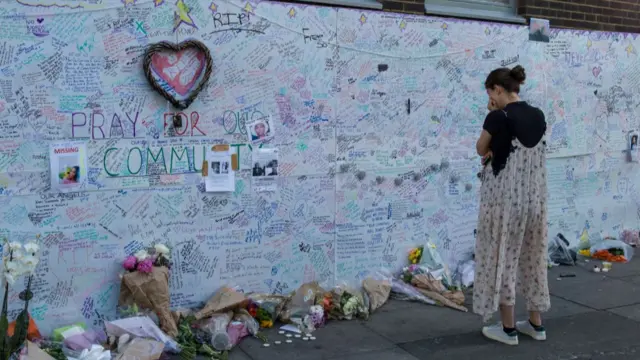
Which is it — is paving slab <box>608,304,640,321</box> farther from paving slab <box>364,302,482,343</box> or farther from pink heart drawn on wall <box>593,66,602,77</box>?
pink heart drawn on wall <box>593,66,602,77</box>

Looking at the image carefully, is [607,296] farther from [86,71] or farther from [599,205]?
[86,71]

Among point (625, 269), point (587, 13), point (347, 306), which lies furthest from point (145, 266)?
point (587, 13)

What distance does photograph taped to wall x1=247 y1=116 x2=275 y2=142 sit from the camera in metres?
5.54

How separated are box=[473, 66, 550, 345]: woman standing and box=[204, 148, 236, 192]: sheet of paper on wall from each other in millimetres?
1782

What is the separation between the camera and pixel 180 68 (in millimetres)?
5223

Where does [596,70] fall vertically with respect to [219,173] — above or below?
above

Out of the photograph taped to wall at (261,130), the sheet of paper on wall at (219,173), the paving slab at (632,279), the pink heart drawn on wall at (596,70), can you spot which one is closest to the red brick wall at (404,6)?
the photograph taped to wall at (261,130)

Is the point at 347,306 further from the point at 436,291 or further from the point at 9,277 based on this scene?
the point at 9,277

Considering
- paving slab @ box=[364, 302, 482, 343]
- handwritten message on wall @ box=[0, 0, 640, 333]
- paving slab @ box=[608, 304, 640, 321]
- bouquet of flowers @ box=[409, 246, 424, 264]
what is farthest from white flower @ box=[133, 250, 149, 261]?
paving slab @ box=[608, 304, 640, 321]

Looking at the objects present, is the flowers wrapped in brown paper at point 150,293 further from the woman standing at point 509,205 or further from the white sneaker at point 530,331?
the white sneaker at point 530,331

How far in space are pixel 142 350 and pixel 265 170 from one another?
1653 millimetres

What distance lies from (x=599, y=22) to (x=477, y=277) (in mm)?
3915

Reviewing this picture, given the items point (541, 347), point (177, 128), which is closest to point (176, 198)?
point (177, 128)

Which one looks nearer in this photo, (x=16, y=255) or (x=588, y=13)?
(x=16, y=255)
